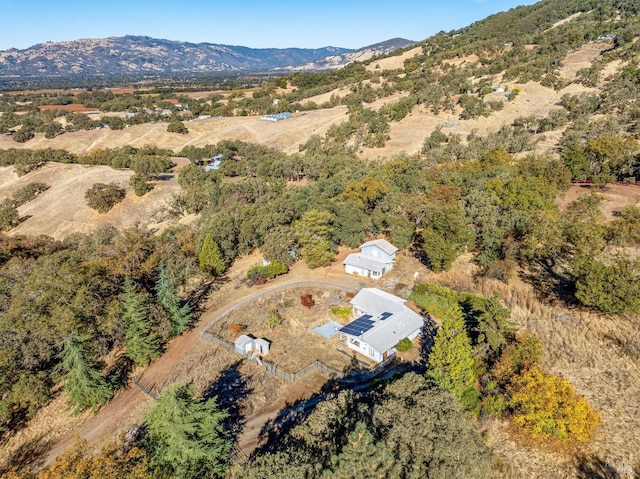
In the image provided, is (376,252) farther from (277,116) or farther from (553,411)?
(277,116)

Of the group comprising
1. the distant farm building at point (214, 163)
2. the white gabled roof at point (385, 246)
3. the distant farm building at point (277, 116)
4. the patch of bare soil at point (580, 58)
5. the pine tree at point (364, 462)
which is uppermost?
the patch of bare soil at point (580, 58)

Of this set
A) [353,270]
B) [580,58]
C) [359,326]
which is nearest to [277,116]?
[580,58]

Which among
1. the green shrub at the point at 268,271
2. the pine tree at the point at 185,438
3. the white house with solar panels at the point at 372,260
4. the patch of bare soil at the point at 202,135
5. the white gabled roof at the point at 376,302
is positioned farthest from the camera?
the patch of bare soil at the point at 202,135

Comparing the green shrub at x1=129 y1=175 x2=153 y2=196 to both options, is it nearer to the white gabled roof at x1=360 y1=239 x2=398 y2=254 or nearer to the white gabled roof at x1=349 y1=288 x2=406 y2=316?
the white gabled roof at x1=360 y1=239 x2=398 y2=254

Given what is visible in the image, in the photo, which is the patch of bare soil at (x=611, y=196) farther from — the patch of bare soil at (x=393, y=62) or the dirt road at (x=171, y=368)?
the patch of bare soil at (x=393, y=62)

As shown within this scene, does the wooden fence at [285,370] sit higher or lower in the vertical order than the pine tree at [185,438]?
lower

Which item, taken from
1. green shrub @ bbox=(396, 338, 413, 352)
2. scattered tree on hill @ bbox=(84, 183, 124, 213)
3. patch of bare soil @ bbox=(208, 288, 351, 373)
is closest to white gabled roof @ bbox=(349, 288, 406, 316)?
patch of bare soil @ bbox=(208, 288, 351, 373)

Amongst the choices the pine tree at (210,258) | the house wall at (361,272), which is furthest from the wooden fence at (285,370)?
the house wall at (361,272)

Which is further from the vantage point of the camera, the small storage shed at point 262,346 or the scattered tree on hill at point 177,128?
the scattered tree on hill at point 177,128
